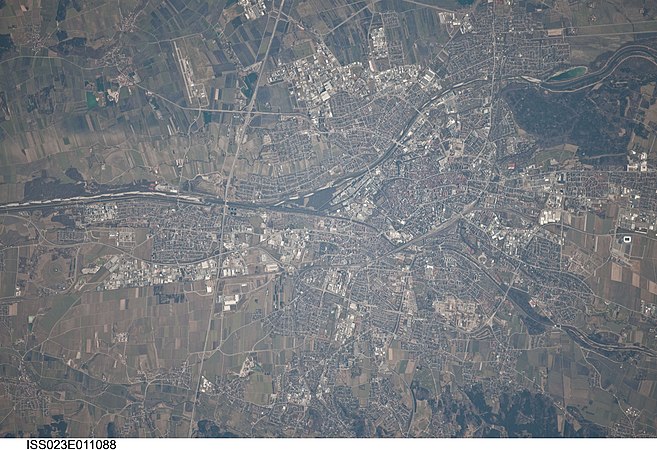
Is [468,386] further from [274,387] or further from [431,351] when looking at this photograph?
[274,387]

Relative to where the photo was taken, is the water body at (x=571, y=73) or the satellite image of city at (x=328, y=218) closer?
the satellite image of city at (x=328, y=218)

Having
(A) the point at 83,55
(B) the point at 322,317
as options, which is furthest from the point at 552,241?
(A) the point at 83,55

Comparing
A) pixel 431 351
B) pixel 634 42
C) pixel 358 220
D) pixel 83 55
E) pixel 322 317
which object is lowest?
pixel 431 351

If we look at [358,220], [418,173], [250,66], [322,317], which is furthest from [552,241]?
[250,66]

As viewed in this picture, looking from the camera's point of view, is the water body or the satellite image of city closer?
the satellite image of city

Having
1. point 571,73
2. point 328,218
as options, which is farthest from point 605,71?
point 328,218

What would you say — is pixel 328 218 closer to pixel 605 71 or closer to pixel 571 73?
pixel 571 73

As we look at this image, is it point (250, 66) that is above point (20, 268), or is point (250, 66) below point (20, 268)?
above
